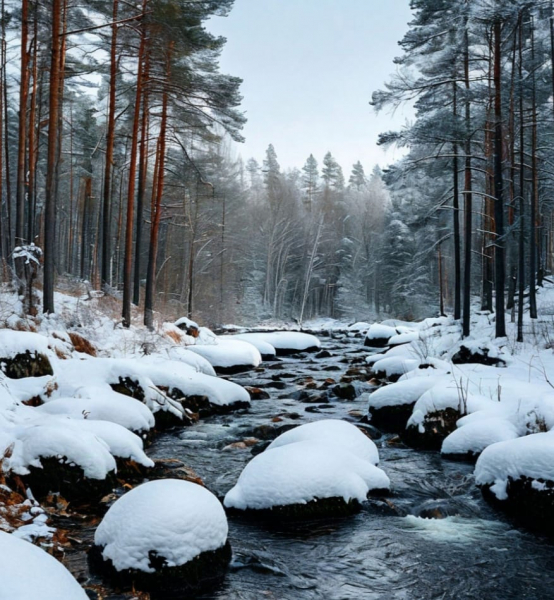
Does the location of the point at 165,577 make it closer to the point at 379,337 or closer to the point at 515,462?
the point at 515,462

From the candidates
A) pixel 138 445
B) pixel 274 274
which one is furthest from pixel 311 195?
pixel 138 445

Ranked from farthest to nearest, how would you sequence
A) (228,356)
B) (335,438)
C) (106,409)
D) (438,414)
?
1. (228,356)
2. (438,414)
3. (106,409)
4. (335,438)

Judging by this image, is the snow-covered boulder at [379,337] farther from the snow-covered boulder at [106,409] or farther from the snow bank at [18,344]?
the snow bank at [18,344]

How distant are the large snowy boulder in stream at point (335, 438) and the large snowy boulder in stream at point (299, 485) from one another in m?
0.45

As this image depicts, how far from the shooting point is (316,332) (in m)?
31.0

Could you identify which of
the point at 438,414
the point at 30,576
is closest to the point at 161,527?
the point at 30,576

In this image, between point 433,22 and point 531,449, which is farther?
point 433,22

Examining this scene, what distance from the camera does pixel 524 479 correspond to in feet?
16.4

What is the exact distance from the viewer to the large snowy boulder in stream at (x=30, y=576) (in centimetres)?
216

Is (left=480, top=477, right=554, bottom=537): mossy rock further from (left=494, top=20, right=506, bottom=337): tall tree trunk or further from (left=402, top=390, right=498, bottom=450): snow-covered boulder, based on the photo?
(left=494, top=20, right=506, bottom=337): tall tree trunk

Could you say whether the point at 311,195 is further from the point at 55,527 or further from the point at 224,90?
the point at 55,527

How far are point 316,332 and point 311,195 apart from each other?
26.2 m

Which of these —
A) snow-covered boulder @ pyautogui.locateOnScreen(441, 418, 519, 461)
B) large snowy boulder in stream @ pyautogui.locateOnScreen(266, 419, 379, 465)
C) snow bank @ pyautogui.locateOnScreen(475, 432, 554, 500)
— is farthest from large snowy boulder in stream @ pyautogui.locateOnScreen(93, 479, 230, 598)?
snow-covered boulder @ pyautogui.locateOnScreen(441, 418, 519, 461)

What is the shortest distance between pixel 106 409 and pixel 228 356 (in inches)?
317
